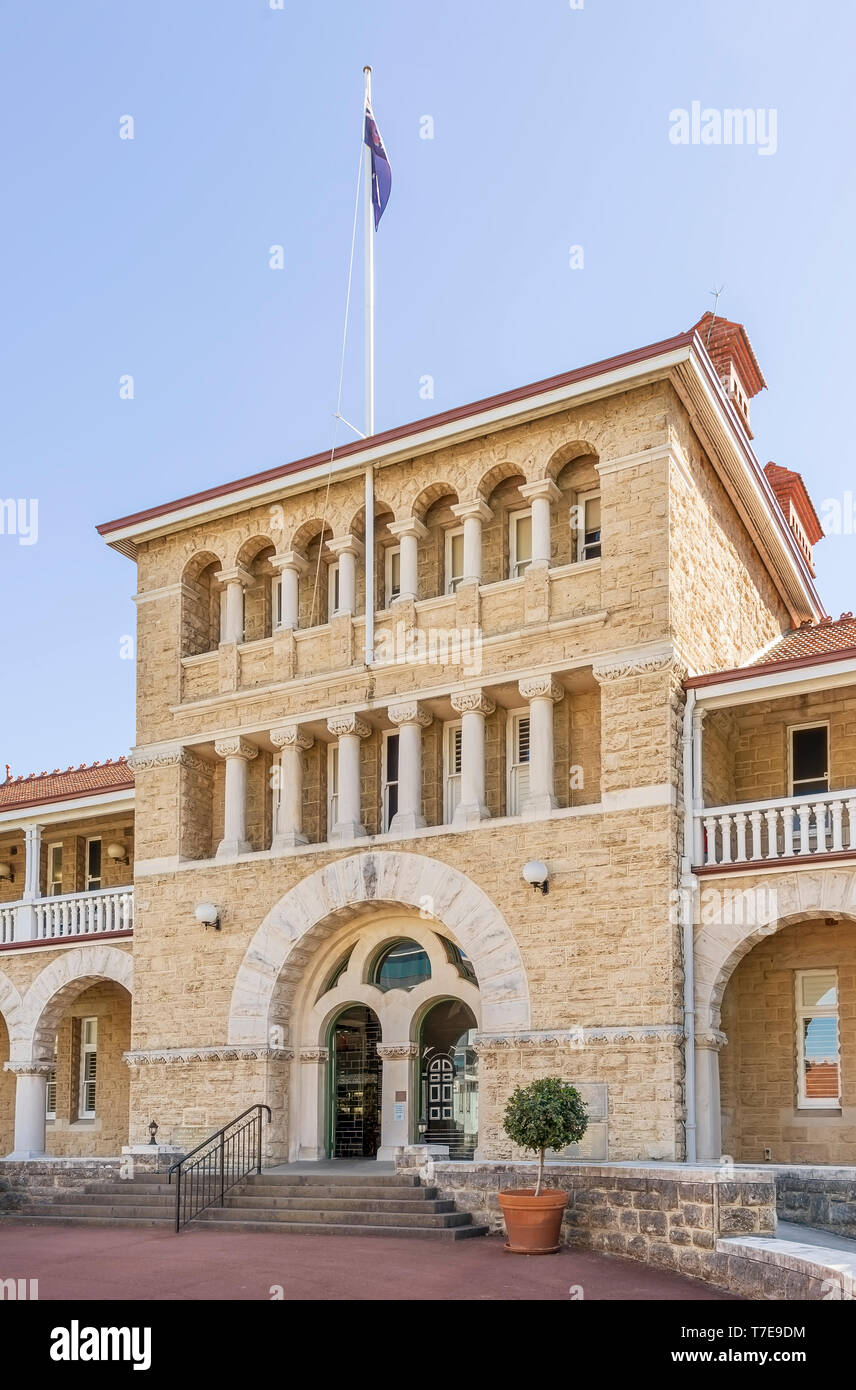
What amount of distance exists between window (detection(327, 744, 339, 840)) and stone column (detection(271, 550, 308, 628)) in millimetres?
1885

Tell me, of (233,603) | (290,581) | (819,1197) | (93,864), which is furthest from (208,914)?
(819,1197)

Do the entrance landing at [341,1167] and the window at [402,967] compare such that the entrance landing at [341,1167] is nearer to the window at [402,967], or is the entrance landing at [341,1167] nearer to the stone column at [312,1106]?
the stone column at [312,1106]

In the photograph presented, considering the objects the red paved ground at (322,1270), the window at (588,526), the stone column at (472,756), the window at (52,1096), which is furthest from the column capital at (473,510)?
the window at (52,1096)

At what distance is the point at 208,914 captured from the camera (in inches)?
810

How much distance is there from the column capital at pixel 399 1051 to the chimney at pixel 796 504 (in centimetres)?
1166

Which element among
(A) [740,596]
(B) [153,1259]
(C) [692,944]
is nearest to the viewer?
(B) [153,1259]

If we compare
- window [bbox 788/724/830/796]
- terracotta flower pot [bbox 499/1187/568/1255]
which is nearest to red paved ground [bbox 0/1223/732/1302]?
terracotta flower pot [bbox 499/1187/568/1255]

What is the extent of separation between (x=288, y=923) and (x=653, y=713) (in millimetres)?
5873

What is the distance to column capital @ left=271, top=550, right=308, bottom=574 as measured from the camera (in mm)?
21406

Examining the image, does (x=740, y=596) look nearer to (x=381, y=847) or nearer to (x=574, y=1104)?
(x=381, y=847)

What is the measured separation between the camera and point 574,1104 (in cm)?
1519
